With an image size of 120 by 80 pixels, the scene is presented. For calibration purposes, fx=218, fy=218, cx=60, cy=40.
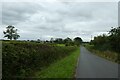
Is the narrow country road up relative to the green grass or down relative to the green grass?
down

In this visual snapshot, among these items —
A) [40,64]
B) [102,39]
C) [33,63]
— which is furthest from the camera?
[102,39]

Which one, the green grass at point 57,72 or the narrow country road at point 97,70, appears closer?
the green grass at point 57,72

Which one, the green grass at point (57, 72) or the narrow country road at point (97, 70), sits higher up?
the green grass at point (57, 72)

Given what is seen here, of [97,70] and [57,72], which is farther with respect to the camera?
[97,70]

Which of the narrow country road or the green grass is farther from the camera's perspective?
the narrow country road

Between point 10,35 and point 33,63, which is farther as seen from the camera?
point 10,35

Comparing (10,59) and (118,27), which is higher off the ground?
(118,27)

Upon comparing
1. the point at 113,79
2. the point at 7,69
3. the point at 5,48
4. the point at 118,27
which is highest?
the point at 118,27

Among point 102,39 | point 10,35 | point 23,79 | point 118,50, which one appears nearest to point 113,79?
point 23,79

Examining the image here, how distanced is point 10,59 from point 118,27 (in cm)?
3474

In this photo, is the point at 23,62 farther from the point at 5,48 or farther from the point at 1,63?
the point at 1,63

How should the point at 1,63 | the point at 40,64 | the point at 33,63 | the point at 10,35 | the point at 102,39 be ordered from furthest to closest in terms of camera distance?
Result: the point at 10,35
the point at 102,39
the point at 40,64
the point at 33,63
the point at 1,63

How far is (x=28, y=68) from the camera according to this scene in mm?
13445

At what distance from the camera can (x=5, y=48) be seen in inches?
430
